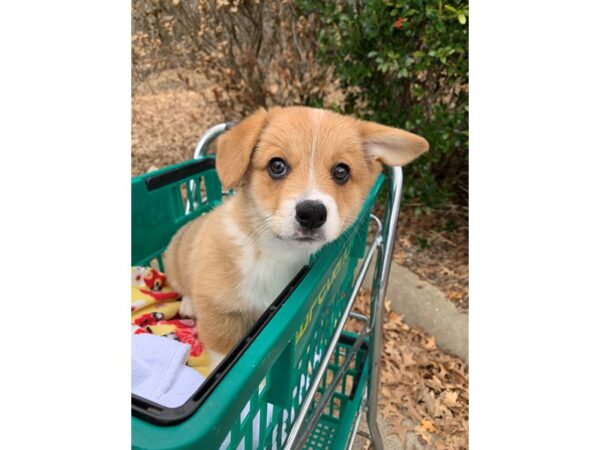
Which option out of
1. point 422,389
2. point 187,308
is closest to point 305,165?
point 187,308

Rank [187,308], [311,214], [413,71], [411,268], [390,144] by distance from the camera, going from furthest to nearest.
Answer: [411,268] → [413,71] → [187,308] → [390,144] → [311,214]

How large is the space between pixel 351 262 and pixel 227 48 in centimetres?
267

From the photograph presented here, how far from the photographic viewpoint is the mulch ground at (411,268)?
227 cm

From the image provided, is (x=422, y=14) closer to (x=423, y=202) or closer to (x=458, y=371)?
(x=423, y=202)

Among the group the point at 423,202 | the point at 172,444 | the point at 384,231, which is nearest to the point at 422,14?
the point at 423,202

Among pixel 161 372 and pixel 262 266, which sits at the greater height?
pixel 262 266

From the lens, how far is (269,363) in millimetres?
810

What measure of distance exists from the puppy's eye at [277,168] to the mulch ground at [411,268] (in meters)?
1.43

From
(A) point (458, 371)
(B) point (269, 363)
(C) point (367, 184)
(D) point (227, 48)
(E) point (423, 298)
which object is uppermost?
(D) point (227, 48)

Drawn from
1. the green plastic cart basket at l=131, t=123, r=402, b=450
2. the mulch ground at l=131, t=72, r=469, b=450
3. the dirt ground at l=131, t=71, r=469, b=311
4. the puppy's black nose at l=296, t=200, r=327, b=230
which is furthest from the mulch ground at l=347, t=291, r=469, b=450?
the puppy's black nose at l=296, t=200, r=327, b=230

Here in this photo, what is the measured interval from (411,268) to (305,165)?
1.93 meters

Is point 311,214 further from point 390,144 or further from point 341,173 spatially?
point 390,144

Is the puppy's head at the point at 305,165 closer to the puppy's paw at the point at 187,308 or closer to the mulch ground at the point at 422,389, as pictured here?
the puppy's paw at the point at 187,308

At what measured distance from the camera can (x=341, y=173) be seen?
148 cm
